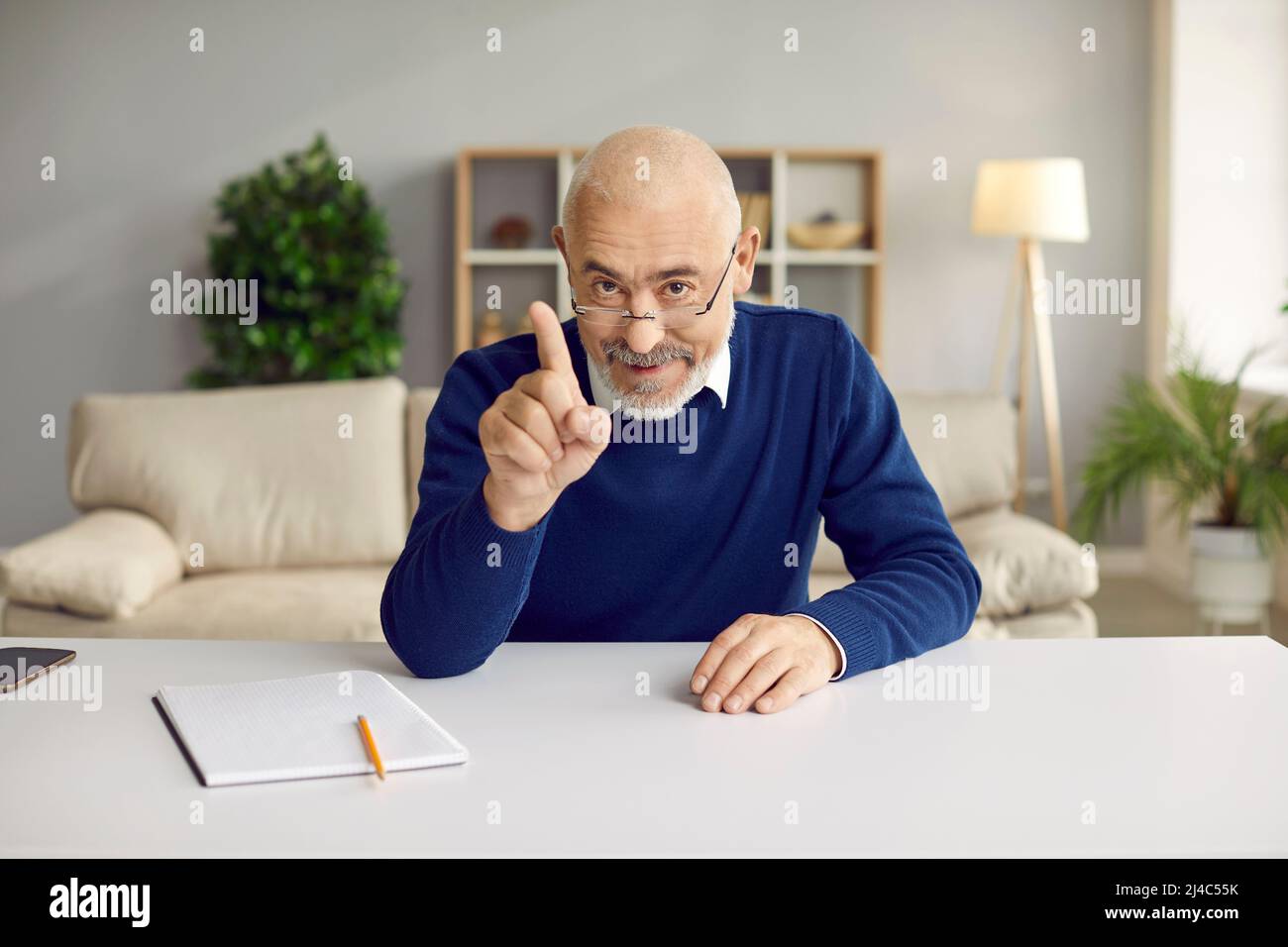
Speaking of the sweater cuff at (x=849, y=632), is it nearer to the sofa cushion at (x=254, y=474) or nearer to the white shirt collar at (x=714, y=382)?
the white shirt collar at (x=714, y=382)

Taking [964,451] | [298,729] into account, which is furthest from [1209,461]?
[298,729]

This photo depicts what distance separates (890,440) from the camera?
1710 mm

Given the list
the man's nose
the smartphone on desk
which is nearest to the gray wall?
the man's nose

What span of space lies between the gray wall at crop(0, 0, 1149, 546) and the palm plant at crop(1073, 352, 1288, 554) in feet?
4.23

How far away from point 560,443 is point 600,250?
38 cm

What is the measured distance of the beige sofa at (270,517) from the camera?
2932 mm

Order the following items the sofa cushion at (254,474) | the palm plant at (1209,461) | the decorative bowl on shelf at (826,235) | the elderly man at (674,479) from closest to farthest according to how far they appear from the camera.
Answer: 1. the elderly man at (674,479)
2. the sofa cushion at (254,474)
3. the palm plant at (1209,461)
4. the decorative bowl on shelf at (826,235)

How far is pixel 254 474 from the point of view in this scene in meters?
3.44

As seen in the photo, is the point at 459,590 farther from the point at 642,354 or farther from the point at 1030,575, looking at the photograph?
the point at 1030,575

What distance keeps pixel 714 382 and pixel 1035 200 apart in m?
3.48

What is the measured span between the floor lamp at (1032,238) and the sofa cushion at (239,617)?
9.40ft

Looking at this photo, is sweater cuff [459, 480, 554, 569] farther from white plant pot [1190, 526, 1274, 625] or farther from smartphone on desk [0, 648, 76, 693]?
white plant pot [1190, 526, 1274, 625]

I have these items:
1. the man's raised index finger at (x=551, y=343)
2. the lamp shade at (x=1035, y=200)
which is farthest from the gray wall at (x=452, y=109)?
the man's raised index finger at (x=551, y=343)
